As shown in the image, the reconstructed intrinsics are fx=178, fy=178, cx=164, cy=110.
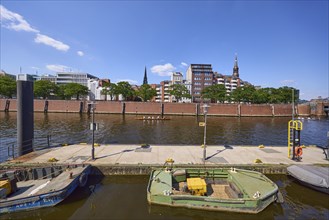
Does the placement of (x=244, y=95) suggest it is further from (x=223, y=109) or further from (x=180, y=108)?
(x=180, y=108)

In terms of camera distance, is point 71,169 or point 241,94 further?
point 241,94

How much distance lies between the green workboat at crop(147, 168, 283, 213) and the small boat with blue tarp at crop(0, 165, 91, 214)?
5.03m

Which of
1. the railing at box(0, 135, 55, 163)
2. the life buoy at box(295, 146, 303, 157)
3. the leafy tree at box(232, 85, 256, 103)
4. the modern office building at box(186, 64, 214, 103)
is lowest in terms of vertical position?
the railing at box(0, 135, 55, 163)

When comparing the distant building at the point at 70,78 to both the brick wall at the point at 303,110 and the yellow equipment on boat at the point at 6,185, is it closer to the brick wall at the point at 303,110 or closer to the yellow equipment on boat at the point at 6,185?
the brick wall at the point at 303,110

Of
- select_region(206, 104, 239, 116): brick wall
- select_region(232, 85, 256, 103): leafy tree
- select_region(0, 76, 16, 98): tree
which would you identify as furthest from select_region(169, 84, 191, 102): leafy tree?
select_region(0, 76, 16, 98): tree

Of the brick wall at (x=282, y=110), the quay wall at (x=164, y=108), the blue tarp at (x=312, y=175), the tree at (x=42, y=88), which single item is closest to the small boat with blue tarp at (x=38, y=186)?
the blue tarp at (x=312, y=175)

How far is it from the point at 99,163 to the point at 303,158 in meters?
18.8

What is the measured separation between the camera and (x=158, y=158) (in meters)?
16.3

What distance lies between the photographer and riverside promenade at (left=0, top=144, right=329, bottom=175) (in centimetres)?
1440

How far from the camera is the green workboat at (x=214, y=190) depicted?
970 cm

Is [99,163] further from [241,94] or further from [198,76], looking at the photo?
[198,76]

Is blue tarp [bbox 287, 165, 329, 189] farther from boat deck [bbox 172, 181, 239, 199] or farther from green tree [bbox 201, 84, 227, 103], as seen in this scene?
green tree [bbox 201, 84, 227, 103]

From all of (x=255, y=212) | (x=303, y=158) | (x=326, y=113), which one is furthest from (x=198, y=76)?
(x=255, y=212)

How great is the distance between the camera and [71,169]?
1330 cm
